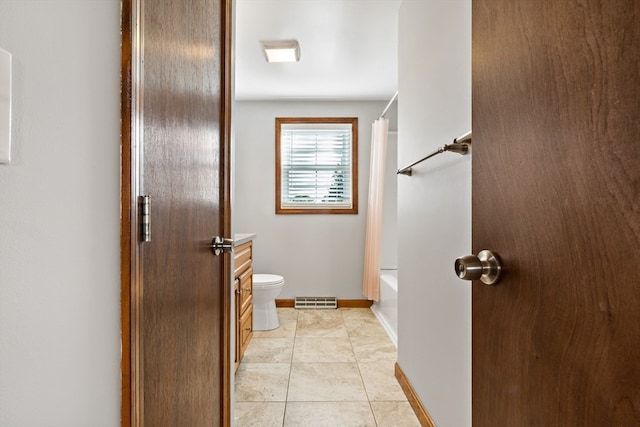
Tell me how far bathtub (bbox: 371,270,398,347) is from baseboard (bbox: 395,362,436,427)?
757 mm

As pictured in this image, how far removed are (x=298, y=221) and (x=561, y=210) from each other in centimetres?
373

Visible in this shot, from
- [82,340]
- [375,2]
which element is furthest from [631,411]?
[375,2]

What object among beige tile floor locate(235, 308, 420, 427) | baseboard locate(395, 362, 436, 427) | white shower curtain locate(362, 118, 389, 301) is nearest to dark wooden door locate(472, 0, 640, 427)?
baseboard locate(395, 362, 436, 427)

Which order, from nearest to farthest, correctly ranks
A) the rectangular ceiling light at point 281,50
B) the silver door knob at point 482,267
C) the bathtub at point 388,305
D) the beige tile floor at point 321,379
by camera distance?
the silver door knob at point 482,267, the beige tile floor at point 321,379, the rectangular ceiling light at point 281,50, the bathtub at point 388,305

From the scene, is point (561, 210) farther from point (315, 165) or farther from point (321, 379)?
point (315, 165)

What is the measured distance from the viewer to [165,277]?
0.86 m

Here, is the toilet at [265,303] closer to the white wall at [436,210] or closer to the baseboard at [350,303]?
the baseboard at [350,303]

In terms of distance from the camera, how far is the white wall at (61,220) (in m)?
0.45

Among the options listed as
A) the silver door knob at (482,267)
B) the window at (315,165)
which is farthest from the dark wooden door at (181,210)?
the window at (315,165)

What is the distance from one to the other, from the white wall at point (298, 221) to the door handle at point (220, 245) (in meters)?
2.83

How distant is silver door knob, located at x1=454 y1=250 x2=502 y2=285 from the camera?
625 millimetres

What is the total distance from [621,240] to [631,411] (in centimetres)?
18

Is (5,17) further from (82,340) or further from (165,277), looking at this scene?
(165,277)

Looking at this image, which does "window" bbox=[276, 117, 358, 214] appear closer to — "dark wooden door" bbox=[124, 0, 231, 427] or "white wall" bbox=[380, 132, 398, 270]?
"white wall" bbox=[380, 132, 398, 270]
